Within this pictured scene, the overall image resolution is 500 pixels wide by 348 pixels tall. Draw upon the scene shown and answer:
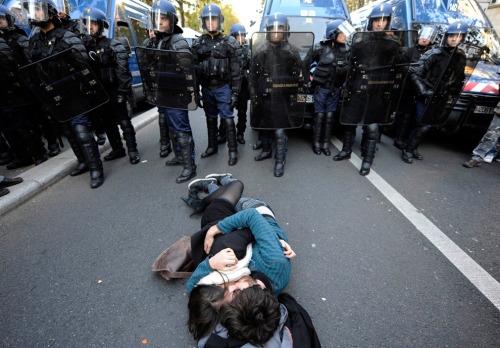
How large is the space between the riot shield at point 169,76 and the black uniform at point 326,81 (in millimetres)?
1555

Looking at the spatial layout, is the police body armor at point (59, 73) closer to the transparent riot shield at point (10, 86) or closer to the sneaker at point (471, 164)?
the transparent riot shield at point (10, 86)

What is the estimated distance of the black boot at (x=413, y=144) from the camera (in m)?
3.84

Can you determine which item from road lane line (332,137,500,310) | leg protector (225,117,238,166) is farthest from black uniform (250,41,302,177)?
road lane line (332,137,500,310)

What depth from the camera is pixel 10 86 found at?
134 inches

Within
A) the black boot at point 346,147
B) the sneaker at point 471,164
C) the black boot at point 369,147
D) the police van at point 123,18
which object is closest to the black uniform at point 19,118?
the police van at point 123,18

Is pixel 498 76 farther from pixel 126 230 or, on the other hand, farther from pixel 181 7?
pixel 181 7

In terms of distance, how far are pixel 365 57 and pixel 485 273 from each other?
253 centimetres

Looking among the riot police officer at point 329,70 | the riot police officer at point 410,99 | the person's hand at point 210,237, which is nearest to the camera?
the person's hand at point 210,237

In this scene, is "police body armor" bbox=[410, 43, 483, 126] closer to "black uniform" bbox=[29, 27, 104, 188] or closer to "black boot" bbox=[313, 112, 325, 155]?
"black boot" bbox=[313, 112, 325, 155]

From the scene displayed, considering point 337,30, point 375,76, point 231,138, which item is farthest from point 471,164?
point 231,138

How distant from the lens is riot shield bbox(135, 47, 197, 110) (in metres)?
3.03

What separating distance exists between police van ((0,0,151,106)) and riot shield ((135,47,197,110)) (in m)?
1.55

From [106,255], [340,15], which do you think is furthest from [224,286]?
[340,15]

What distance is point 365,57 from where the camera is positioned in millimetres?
3090
